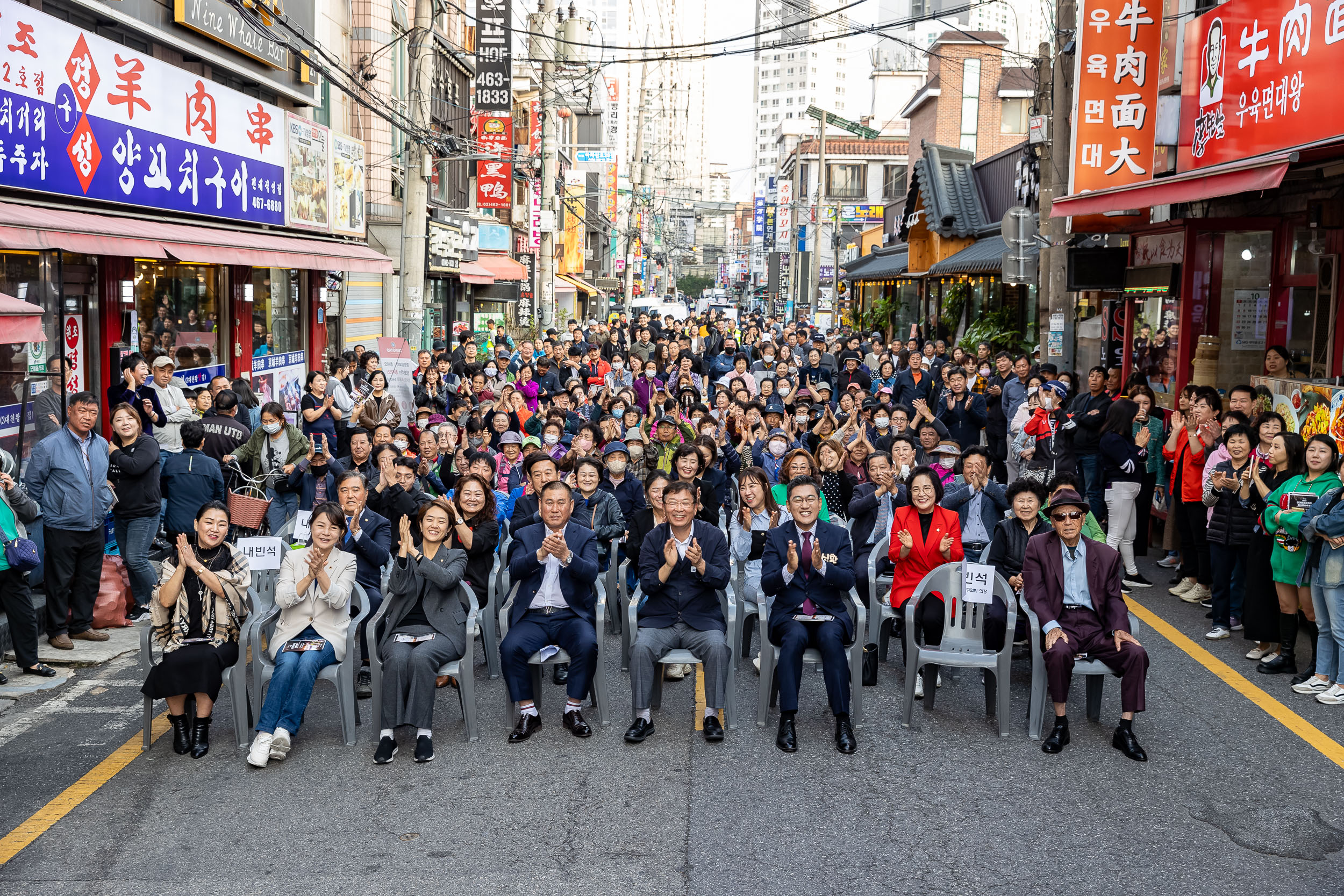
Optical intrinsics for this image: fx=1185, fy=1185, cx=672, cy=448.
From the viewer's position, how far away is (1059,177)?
47.1ft

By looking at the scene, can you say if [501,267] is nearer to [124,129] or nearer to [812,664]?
[124,129]

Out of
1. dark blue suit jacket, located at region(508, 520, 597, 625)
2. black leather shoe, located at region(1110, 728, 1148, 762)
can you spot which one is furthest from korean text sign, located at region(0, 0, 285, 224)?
black leather shoe, located at region(1110, 728, 1148, 762)

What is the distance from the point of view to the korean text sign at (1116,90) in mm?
13695

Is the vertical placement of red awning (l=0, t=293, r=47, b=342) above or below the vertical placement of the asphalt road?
above

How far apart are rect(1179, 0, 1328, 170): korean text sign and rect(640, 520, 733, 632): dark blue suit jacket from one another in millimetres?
6372

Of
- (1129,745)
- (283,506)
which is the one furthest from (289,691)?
(1129,745)

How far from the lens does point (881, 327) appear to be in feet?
130

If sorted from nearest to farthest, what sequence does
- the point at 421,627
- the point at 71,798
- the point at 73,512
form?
the point at 71,798 → the point at 421,627 → the point at 73,512

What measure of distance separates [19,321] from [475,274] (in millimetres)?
22395

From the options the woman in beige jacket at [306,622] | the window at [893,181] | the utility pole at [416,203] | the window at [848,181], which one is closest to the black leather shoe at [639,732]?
the woman in beige jacket at [306,622]

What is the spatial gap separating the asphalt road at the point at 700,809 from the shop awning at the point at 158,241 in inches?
Result: 188

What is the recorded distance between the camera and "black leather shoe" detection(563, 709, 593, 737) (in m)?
6.76

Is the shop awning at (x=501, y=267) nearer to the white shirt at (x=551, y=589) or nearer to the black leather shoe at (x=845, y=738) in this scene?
the white shirt at (x=551, y=589)

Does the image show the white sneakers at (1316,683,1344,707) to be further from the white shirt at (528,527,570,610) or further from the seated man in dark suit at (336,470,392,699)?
the seated man in dark suit at (336,470,392,699)
